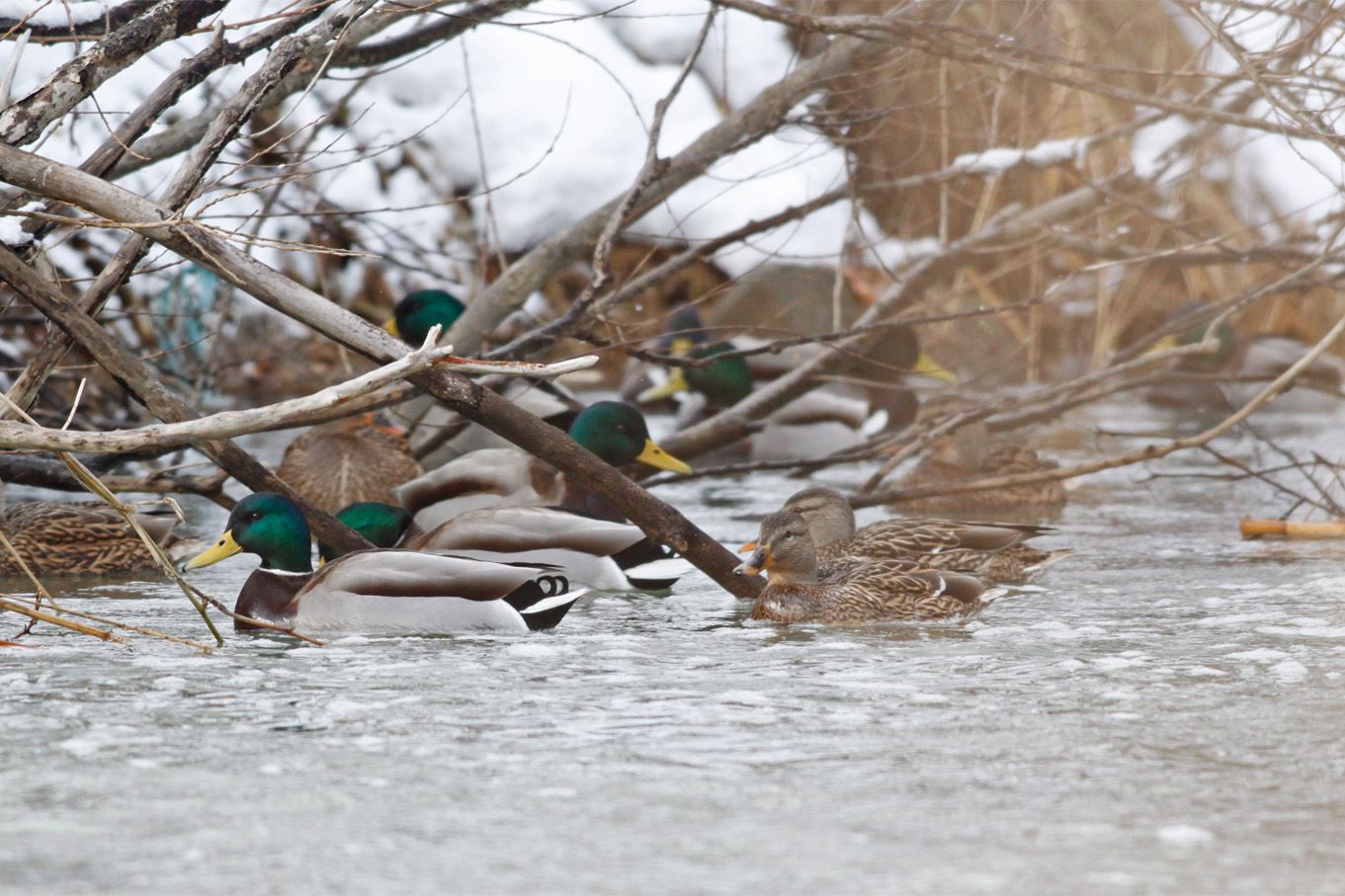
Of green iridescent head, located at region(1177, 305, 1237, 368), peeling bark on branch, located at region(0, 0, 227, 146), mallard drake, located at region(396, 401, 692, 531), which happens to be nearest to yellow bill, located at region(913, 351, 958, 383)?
green iridescent head, located at region(1177, 305, 1237, 368)

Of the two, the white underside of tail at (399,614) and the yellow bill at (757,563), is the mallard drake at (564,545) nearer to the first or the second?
the yellow bill at (757,563)

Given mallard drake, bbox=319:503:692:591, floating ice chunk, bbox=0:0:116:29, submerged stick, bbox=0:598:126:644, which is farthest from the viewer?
mallard drake, bbox=319:503:692:591

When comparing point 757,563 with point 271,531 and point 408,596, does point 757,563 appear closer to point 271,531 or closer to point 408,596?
point 408,596

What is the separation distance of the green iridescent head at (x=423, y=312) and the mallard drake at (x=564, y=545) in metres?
2.81

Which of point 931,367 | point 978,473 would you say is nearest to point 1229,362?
point 931,367

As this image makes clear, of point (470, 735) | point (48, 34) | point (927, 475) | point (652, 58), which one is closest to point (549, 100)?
point (652, 58)

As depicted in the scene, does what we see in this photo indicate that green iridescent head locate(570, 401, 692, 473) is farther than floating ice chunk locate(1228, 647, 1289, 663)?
Yes

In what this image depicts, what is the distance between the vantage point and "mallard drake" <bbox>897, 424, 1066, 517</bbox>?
8.64 meters

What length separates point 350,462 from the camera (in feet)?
27.0

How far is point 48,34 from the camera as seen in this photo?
222 inches

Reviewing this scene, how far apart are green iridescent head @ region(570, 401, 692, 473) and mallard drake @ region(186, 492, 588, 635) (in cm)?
207

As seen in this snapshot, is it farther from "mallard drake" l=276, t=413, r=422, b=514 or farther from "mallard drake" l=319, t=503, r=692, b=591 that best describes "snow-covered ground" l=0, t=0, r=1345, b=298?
"mallard drake" l=319, t=503, r=692, b=591

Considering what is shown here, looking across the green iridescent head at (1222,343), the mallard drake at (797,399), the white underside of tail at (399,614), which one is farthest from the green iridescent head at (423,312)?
the green iridescent head at (1222,343)

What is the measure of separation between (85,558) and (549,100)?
8.16 m
